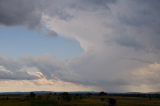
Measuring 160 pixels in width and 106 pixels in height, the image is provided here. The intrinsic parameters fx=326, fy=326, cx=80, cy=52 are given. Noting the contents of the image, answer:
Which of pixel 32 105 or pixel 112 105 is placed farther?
pixel 112 105

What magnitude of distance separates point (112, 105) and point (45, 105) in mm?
38605

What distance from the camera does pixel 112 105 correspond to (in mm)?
160500

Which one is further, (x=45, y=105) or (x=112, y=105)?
(x=112, y=105)

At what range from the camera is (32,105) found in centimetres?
14200

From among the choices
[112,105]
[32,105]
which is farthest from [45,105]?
[112,105]

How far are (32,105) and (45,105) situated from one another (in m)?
7.91

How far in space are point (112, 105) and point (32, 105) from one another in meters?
41.2

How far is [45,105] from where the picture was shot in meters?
137

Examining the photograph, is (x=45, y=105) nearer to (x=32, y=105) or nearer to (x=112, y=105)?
(x=32, y=105)
